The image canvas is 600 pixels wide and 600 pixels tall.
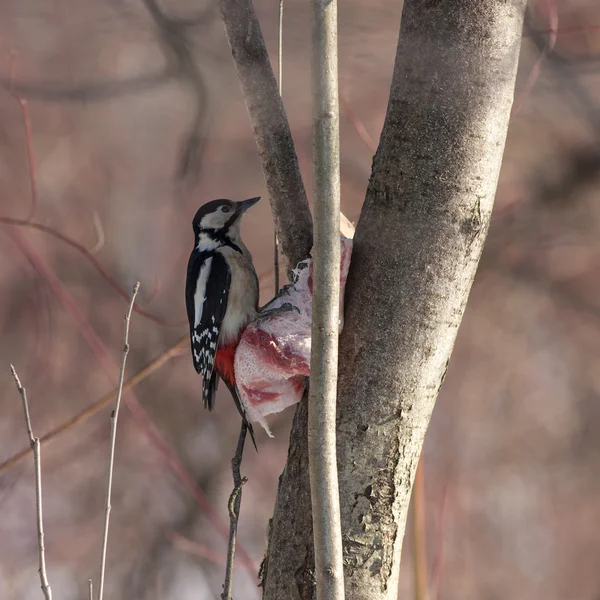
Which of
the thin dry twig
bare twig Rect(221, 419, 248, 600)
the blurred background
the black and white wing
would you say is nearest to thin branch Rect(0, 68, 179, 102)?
the blurred background

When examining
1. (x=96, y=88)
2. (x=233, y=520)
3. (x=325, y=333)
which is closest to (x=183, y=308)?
(x=96, y=88)

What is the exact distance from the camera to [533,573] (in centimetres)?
365

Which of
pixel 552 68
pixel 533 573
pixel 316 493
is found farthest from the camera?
pixel 533 573

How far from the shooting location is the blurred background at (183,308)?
323 cm

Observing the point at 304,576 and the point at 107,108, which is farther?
the point at 107,108

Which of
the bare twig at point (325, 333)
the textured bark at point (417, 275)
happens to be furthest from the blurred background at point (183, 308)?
the bare twig at point (325, 333)

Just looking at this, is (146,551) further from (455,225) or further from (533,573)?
(455,225)

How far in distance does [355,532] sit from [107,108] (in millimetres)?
2721

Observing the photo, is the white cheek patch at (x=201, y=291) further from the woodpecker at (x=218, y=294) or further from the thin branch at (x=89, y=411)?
the thin branch at (x=89, y=411)

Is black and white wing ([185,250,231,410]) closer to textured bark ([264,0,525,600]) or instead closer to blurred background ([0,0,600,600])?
textured bark ([264,0,525,600])

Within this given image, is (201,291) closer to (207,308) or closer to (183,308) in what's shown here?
(207,308)

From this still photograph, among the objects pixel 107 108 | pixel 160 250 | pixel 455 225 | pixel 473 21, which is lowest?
pixel 455 225

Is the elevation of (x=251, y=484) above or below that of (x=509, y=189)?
below

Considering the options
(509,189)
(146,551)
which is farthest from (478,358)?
(146,551)
